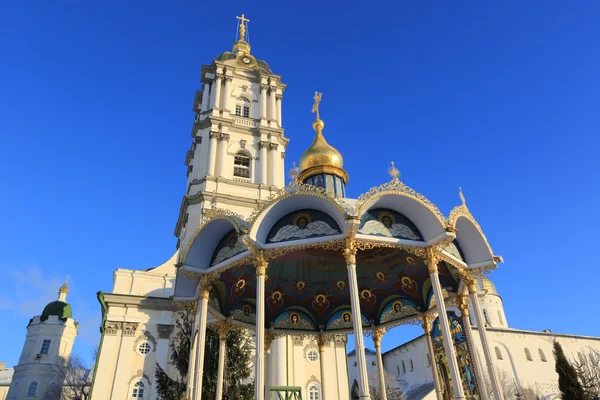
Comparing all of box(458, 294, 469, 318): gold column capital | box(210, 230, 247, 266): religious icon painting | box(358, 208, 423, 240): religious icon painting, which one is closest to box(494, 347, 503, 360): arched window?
box(458, 294, 469, 318): gold column capital

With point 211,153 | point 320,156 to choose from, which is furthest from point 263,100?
point 320,156

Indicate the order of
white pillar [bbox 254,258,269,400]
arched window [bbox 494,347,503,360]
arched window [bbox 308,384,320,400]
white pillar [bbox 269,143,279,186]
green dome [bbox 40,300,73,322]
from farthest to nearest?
green dome [bbox 40,300,73,322]
arched window [bbox 494,347,503,360]
white pillar [bbox 269,143,279,186]
arched window [bbox 308,384,320,400]
white pillar [bbox 254,258,269,400]

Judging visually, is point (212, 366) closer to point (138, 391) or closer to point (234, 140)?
point (138, 391)

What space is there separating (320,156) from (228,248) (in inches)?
256

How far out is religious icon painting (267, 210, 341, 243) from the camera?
41.8 feet

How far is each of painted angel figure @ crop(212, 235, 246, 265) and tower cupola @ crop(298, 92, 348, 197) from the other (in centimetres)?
533

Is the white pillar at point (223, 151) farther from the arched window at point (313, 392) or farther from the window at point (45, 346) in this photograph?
the window at point (45, 346)

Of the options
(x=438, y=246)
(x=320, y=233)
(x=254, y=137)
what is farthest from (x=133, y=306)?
(x=438, y=246)

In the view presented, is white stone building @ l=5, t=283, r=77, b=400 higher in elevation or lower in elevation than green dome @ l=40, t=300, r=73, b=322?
lower

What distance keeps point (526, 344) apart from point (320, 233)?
142 ft

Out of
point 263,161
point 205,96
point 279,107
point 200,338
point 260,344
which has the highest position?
point 205,96

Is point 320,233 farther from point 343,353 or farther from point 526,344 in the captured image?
point 526,344

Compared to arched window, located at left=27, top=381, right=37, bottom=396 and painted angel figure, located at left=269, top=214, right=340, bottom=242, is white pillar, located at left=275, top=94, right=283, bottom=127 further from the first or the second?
arched window, located at left=27, top=381, right=37, bottom=396

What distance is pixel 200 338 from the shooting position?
44.2ft
